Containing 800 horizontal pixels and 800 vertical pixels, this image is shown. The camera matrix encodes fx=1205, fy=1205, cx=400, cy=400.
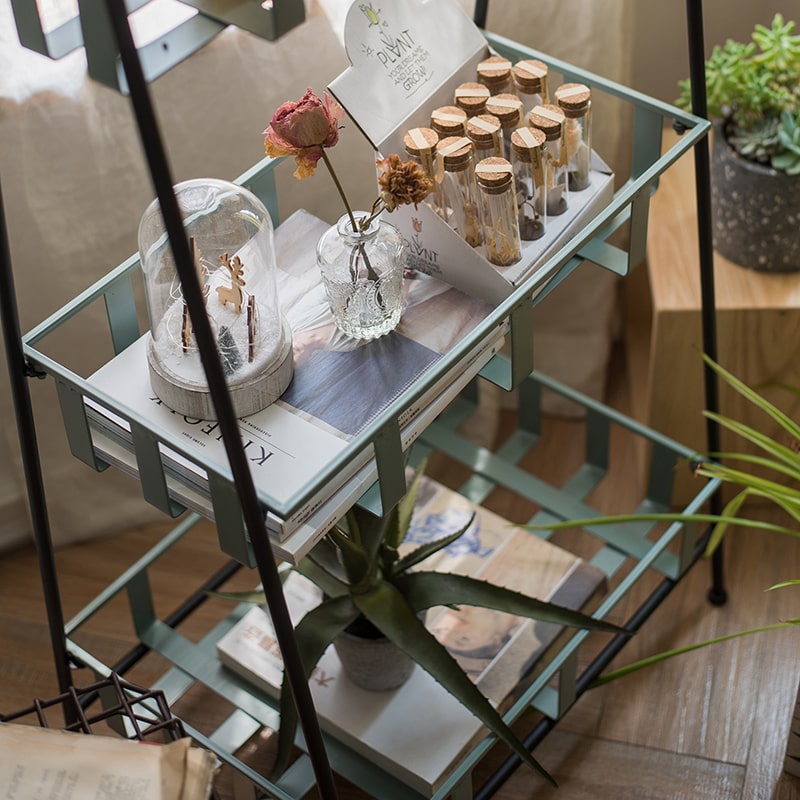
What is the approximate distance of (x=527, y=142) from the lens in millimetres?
1052

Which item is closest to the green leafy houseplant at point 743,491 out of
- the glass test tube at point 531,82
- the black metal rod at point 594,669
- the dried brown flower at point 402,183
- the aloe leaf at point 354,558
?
the black metal rod at point 594,669

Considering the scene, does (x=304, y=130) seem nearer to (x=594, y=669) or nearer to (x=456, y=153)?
(x=456, y=153)

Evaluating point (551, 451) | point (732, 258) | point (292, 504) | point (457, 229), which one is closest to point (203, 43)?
point (457, 229)

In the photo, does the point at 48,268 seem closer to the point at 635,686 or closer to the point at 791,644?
the point at 635,686

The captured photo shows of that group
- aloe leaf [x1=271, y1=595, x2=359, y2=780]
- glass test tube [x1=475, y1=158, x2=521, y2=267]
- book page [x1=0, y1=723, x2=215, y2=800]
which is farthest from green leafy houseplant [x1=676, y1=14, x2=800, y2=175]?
book page [x1=0, y1=723, x2=215, y2=800]

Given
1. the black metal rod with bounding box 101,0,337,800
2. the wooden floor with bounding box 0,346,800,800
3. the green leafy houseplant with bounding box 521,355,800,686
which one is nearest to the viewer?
the black metal rod with bounding box 101,0,337,800

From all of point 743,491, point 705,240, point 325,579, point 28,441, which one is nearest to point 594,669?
point 743,491

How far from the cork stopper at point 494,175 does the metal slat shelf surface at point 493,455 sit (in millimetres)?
77

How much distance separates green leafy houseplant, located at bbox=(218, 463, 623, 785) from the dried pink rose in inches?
14.8

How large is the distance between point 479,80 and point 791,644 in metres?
0.85

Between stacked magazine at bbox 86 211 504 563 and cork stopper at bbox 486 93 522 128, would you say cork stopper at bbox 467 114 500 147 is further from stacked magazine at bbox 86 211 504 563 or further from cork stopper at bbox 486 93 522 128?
stacked magazine at bbox 86 211 504 563

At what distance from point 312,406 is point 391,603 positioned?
298mm

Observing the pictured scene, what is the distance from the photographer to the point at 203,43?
4.08 feet

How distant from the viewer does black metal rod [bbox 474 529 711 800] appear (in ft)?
4.27
